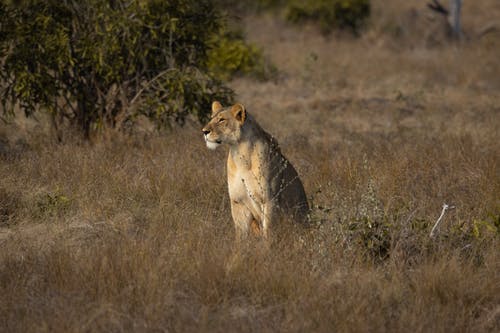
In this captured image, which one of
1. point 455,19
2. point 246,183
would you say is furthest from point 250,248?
point 455,19

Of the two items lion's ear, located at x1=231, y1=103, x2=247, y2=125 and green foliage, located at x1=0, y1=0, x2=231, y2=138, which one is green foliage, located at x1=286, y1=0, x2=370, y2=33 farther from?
lion's ear, located at x1=231, y1=103, x2=247, y2=125

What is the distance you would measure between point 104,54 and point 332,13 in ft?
48.1

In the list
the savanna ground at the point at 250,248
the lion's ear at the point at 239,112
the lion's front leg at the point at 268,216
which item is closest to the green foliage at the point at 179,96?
the savanna ground at the point at 250,248

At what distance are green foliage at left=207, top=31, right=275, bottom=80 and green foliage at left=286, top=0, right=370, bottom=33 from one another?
7231mm

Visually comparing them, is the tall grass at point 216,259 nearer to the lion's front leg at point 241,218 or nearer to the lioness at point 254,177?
the lion's front leg at point 241,218

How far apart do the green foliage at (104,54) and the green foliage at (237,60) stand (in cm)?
544

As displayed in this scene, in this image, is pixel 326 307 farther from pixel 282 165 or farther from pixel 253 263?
pixel 282 165

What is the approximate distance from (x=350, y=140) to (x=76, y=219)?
17.2ft

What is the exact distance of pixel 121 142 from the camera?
9.45 metres

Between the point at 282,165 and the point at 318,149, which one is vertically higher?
the point at 282,165

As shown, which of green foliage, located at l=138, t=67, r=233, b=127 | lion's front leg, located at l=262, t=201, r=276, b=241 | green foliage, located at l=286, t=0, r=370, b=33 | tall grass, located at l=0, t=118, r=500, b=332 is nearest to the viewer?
tall grass, located at l=0, t=118, r=500, b=332

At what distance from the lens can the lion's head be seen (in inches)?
241

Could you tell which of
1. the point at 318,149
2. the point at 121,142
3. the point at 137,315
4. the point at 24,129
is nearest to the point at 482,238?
the point at 137,315

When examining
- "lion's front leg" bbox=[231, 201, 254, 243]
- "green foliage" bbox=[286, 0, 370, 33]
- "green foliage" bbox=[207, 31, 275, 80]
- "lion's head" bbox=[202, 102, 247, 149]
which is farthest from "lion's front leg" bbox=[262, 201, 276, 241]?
"green foliage" bbox=[286, 0, 370, 33]
